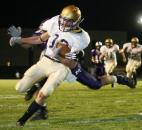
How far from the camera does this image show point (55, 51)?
19.7 ft

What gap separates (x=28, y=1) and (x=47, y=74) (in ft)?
93.9

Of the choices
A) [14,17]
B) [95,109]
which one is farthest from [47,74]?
[14,17]

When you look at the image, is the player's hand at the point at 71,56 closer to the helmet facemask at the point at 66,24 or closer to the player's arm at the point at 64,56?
the player's arm at the point at 64,56

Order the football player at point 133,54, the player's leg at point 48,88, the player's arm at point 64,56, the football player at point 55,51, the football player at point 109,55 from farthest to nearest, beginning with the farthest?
1. the football player at point 109,55
2. the football player at point 133,54
3. the player's arm at point 64,56
4. the football player at point 55,51
5. the player's leg at point 48,88

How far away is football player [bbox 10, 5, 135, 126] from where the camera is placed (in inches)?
232

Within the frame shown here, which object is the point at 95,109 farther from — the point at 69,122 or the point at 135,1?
the point at 135,1

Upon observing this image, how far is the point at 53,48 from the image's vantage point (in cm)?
612

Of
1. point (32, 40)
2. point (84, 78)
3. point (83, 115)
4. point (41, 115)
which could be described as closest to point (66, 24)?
point (32, 40)

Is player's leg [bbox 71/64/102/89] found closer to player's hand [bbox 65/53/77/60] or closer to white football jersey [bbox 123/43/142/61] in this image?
player's hand [bbox 65/53/77/60]

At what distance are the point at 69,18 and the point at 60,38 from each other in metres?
0.27

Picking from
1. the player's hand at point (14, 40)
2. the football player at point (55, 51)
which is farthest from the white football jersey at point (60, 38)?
the player's hand at point (14, 40)

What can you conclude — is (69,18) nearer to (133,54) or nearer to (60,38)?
(60,38)

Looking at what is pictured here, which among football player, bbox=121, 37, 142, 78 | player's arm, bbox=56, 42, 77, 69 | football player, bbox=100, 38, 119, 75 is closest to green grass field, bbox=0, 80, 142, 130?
player's arm, bbox=56, 42, 77, 69

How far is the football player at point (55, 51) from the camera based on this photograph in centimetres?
588
